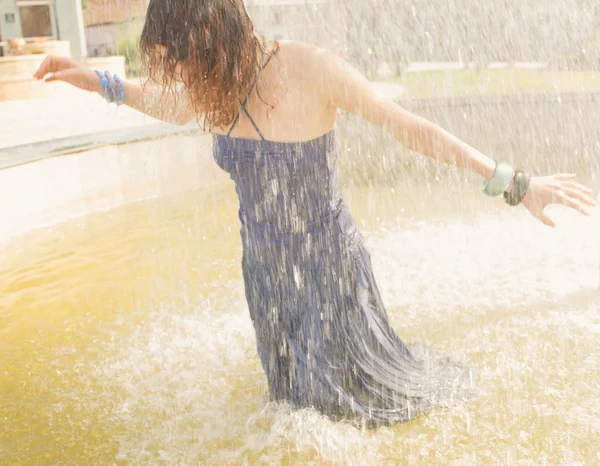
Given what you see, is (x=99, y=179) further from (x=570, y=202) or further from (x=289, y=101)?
(x=570, y=202)

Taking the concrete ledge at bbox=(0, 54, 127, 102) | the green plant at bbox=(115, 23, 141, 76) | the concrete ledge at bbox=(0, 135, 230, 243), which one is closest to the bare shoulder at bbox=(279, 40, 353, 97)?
the concrete ledge at bbox=(0, 135, 230, 243)

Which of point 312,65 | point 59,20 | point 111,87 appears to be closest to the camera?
point 312,65

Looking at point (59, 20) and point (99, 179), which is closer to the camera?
point (99, 179)

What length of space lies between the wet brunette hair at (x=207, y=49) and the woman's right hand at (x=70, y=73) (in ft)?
1.85

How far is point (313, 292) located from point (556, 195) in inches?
36.0

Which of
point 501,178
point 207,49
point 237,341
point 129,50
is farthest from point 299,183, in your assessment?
point 129,50

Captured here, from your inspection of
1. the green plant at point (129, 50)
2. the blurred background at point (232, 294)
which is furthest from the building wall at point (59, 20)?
the blurred background at point (232, 294)

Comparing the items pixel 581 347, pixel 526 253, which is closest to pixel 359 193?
pixel 526 253

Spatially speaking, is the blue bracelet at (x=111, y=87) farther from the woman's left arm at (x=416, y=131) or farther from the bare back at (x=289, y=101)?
the woman's left arm at (x=416, y=131)

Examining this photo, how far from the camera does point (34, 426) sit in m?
2.76

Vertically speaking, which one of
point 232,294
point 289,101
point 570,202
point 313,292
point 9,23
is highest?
point 9,23

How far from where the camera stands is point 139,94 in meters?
2.60

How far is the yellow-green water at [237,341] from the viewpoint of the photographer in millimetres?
2498

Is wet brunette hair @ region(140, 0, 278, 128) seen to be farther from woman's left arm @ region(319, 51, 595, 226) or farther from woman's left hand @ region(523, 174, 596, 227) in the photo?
woman's left hand @ region(523, 174, 596, 227)
